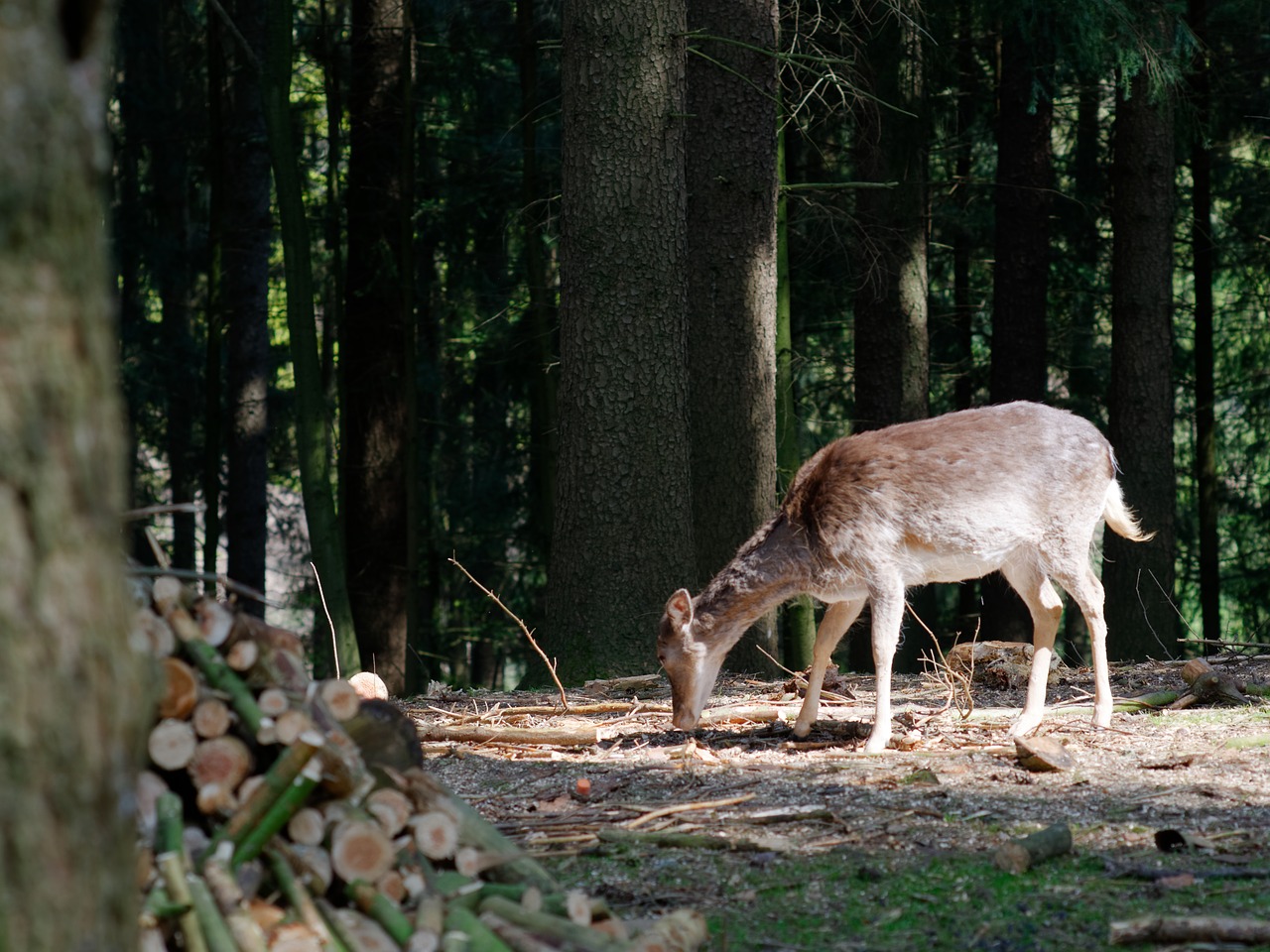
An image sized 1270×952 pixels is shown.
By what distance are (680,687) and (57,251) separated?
20.2 ft

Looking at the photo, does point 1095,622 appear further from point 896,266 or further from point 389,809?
point 896,266

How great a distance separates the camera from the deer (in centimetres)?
779

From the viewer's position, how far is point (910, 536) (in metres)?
7.86

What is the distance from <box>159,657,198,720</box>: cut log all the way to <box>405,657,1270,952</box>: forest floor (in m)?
1.71

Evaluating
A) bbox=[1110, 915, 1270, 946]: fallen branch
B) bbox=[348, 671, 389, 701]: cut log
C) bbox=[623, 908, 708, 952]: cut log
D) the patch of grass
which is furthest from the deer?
bbox=[623, 908, 708, 952]: cut log

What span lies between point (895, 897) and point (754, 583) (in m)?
3.47

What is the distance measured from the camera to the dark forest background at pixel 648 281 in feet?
33.1

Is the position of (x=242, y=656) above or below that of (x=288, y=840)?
above

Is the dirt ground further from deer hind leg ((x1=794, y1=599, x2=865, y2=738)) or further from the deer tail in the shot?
the deer tail

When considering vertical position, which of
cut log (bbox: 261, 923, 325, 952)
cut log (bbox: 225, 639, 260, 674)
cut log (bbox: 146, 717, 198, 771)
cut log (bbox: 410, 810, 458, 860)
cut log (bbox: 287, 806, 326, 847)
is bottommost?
cut log (bbox: 261, 923, 325, 952)

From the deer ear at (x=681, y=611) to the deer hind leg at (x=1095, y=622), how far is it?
2.25m

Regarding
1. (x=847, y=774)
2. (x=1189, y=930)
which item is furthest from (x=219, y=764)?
(x=847, y=774)

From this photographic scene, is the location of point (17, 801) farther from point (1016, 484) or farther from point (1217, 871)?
point (1016, 484)

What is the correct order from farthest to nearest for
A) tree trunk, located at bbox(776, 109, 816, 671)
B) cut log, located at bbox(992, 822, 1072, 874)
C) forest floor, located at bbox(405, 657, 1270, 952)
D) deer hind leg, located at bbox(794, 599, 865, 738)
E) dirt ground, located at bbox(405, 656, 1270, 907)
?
tree trunk, located at bbox(776, 109, 816, 671) → deer hind leg, located at bbox(794, 599, 865, 738) → dirt ground, located at bbox(405, 656, 1270, 907) → cut log, located at bbox(992, 822, 1072, 874) → forest floor, located at bbox(405, 657, 1270, 952)
